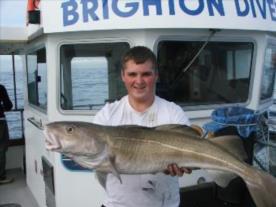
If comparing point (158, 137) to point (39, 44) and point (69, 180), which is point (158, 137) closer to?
point (69, 180)

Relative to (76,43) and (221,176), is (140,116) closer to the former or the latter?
(221,176)

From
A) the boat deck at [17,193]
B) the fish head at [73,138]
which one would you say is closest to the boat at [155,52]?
the boat deck at [17,193]

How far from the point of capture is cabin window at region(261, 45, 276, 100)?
5285mm

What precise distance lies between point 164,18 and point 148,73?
161 centimetres

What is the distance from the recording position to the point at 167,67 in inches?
173

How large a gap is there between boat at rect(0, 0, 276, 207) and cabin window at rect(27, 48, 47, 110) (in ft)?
0.16

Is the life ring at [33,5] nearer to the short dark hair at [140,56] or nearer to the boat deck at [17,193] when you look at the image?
the short dark hair at [140,56]

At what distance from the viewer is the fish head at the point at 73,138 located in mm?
2273

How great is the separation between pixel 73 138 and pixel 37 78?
3.25 m

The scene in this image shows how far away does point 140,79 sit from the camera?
2.56 meters

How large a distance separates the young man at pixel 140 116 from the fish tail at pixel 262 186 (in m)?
0.35

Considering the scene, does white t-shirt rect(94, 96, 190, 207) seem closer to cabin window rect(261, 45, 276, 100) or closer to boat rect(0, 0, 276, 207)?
boat rect(0, 0, 276, 207)

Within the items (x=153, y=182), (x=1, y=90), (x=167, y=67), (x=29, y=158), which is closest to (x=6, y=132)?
(x=1, y=90)

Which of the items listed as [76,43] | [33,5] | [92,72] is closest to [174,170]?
[92,72]
